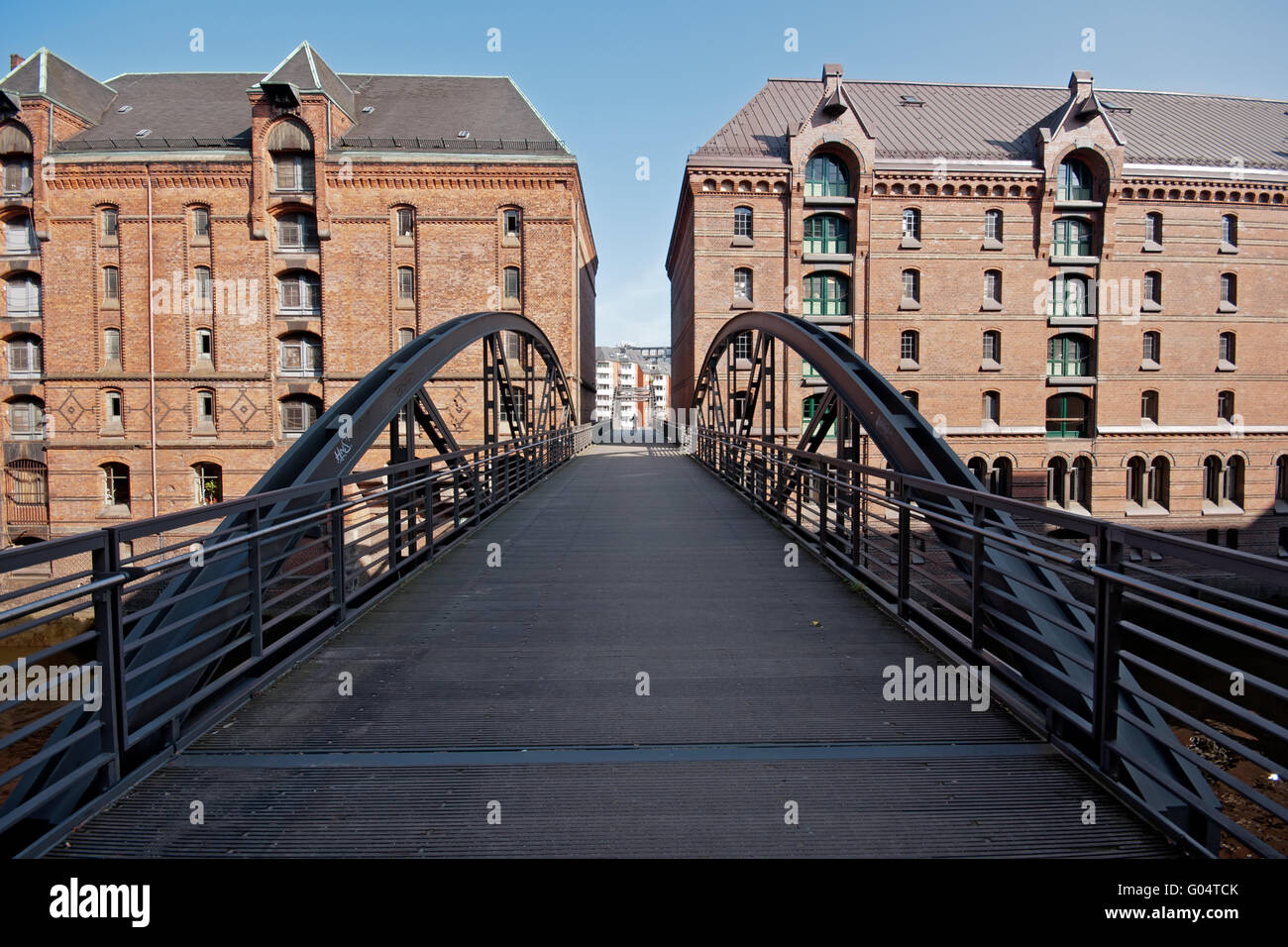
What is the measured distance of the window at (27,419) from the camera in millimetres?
24328

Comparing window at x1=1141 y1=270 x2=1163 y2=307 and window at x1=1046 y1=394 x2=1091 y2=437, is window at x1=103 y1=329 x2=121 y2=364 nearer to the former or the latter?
window at x1=1046 y1=394 x2=1091 y2=437

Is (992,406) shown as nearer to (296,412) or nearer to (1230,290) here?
(1230,290)

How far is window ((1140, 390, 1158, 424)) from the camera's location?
2561 centimetres

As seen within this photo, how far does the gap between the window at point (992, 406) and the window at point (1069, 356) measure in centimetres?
246

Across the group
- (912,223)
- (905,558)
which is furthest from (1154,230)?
(905,558)

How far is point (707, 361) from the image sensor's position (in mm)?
18094

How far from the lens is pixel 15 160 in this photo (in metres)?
24.1

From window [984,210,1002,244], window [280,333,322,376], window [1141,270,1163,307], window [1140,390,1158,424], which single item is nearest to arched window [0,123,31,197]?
window [280,333,322,376]

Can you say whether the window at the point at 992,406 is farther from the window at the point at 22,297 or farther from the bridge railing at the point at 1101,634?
the window at the point at 22,297

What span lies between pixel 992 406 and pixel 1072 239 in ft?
22.9

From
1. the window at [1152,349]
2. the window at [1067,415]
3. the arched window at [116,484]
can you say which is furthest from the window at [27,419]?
the window at [1152,349]

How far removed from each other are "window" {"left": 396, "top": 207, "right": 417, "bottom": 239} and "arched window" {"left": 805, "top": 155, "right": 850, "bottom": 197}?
34.5 ft
